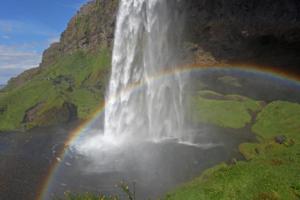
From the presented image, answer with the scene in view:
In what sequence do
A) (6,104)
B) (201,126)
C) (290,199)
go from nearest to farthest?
1. (290,199)
2. (201,126)
3. (6,104)

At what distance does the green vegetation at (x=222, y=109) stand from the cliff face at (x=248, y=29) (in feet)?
57.2

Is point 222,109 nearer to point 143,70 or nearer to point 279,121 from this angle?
point 279,121

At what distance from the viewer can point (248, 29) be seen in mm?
79938

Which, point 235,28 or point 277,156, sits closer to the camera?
point 277,156

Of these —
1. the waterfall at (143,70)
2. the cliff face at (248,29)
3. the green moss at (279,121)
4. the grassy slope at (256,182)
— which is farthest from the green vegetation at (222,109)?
the grassy slope at (256,182)

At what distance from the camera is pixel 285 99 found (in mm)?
106500

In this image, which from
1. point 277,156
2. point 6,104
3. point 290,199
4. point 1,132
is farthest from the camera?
point 6,104

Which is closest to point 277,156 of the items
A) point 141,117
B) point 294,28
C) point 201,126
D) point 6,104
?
point 294,28

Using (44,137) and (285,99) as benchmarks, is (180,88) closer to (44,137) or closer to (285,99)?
(285,99)

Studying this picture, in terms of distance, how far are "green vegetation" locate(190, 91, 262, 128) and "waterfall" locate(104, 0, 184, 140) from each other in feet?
52.0

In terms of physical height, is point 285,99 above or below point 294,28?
below

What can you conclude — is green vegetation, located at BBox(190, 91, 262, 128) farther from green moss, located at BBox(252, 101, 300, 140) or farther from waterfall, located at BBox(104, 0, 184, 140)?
waterfall, located at BBox(104, 0, 184, 140)

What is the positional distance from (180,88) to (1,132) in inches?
2600

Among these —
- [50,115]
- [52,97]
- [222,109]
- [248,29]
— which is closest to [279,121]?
[222,109]
